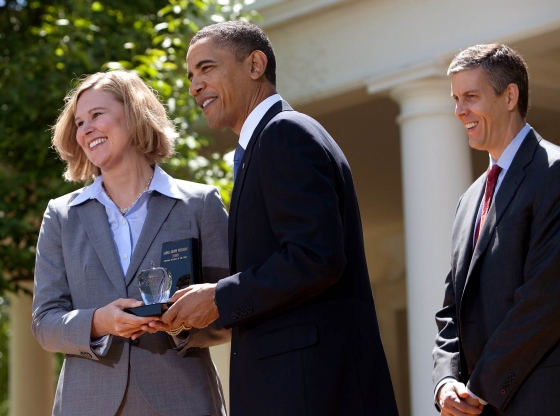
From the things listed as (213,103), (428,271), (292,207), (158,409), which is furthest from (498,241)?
(428,271)

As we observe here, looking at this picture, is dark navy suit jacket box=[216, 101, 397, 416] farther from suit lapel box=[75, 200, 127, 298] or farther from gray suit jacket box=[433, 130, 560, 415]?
suit lapel box=[75, 200, 127, 298]

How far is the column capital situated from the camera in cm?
683

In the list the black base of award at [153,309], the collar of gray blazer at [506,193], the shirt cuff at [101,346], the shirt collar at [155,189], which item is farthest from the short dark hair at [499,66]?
the shirt cuff at [101,346]

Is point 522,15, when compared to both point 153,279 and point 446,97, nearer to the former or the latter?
point 446,97

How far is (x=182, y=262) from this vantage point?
318 centimetres

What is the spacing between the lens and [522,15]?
6332 millimetres

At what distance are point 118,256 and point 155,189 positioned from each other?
12.3 inches

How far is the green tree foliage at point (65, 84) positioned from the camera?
21.6 feet

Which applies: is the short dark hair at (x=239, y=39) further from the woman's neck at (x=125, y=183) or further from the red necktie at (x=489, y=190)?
the red necktie at (x=489, y=190)

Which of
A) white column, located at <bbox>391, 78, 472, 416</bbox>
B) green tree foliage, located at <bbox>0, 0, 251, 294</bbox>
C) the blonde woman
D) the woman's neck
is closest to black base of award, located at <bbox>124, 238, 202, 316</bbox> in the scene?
the blonde woman

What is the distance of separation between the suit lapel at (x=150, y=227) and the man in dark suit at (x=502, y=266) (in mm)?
1139

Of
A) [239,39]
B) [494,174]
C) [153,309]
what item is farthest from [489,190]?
[153,309]

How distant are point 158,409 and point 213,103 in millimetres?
1120

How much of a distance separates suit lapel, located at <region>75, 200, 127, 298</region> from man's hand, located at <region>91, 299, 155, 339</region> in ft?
0.60
